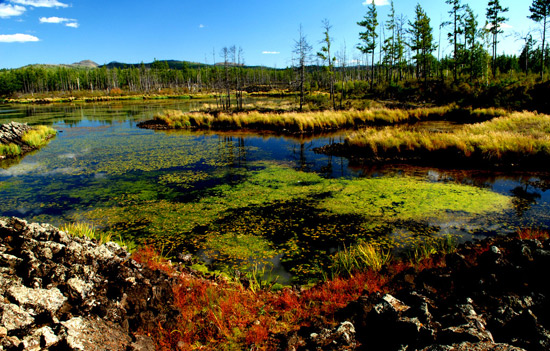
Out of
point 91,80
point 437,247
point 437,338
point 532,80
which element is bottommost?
point 437,247

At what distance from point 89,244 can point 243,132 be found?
2435 centimetres

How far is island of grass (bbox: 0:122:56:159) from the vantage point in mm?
19578

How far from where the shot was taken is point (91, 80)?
122m

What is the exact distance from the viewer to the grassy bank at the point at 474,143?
46.7 feet

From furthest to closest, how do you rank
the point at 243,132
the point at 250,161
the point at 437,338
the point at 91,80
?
the point at 91,80 < the point at 243,132 < the point at 250,161 < the point at 437,338

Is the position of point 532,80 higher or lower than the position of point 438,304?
higher

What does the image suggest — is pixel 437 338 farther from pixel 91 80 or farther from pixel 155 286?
pixel 91 80

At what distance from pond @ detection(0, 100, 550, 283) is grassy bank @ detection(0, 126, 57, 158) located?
1839 millimetres

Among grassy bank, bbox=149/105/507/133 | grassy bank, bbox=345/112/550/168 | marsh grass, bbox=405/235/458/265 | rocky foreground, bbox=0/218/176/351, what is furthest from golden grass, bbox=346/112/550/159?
rocky foreground, bbox=0/218/176/351

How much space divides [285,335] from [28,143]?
82.4ft

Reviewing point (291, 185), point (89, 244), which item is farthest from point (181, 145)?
point (89, 244)

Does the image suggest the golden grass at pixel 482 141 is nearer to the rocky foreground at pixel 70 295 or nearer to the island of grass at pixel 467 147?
the island of grass at pixel 467 147

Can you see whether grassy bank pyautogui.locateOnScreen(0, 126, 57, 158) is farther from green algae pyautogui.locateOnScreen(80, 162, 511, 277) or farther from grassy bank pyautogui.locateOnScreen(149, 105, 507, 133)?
green algae pyautogui.locateOnScreen(80, 162, 511, 277)

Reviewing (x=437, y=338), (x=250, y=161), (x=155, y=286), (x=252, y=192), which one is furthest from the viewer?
(x=250, y=161)
